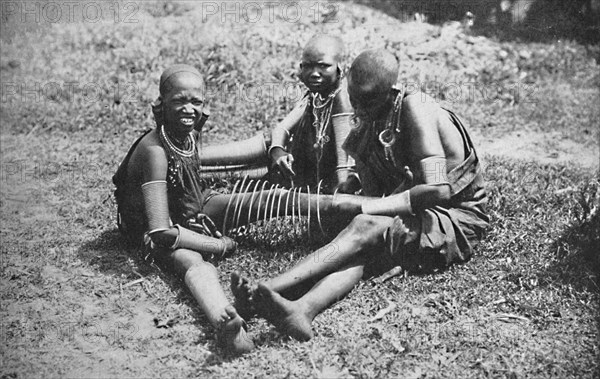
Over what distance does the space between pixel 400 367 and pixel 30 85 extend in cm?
661

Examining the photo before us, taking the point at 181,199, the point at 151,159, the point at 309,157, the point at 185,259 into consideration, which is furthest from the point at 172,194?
the point at 309,157

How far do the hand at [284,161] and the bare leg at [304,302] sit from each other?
124 cm

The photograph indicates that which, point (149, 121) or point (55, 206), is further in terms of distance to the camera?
point (149, 121)

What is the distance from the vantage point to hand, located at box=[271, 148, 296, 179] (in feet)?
18.2

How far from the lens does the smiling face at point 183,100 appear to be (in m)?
4.77

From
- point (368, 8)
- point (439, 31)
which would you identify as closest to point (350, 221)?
point (439, 31)

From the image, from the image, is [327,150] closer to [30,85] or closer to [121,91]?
[121,91]

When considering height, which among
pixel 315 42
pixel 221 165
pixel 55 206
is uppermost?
pixel 315 42

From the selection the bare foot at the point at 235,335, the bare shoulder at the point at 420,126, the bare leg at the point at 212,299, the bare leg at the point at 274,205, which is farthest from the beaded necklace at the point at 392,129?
the bare foot at the point at 235,335

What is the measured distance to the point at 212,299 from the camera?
4242 mm

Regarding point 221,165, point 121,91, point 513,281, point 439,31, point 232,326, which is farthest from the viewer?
point 439,31

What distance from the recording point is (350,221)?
16.0ft

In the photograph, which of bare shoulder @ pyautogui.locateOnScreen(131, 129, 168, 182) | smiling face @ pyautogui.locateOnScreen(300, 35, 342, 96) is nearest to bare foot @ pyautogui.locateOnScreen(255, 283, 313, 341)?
bare shoulder @ pyautogui.locateOnScreen(131, 129, 168, 182)

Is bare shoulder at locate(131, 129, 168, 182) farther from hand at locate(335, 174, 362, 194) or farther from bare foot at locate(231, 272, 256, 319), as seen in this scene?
hand at locate(335, 174, 362, 194)
